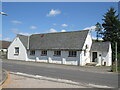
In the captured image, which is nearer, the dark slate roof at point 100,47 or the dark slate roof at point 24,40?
the dark slate roof at point 100,47

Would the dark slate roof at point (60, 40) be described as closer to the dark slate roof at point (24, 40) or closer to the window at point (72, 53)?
the window at point (72, 53)

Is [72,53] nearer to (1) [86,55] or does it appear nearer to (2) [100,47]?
(1) [86,55]

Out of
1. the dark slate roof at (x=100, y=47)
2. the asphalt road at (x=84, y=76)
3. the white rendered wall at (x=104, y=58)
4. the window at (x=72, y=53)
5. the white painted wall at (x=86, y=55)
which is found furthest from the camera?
the dark slate roof at (x=100, y=47)

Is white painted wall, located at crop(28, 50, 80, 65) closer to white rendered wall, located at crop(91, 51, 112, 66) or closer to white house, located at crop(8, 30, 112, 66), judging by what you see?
white house, located at crop(8, 30, 112, 66)

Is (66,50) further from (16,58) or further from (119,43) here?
(119,43)

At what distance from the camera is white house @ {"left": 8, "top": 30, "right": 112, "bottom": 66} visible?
80.2 feet

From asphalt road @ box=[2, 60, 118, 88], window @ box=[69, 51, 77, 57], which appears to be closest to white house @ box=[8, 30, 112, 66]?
window @ box=[69, 51, 77, 57]

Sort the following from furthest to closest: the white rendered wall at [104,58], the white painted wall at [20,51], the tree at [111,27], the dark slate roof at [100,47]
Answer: the tree at [111,27] → the white painted wall at [20,51] → the dark slate roof at [100,47] → the white rendered wall at [104,58]

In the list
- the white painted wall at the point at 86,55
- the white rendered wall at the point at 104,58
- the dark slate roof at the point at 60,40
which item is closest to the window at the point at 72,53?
the dark slate roof at the point at 60,40

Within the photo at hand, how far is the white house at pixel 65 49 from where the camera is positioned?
2444cm

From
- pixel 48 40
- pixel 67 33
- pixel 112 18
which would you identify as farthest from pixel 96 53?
pixel 112 18

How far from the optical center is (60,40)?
92.1 feet

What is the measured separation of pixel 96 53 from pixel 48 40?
36.1ft

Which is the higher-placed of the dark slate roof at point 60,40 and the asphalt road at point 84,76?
the dark slate roof at point 60,40
